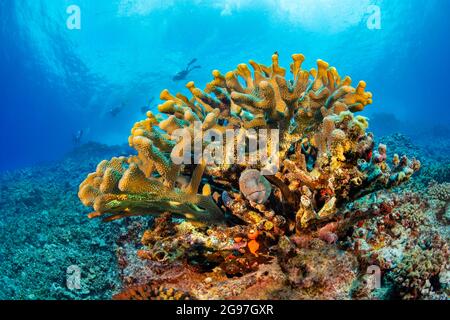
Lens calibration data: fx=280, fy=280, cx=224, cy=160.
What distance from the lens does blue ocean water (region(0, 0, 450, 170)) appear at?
39.5m

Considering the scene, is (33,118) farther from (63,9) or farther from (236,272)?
(236,272)

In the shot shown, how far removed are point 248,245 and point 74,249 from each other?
4.34 m

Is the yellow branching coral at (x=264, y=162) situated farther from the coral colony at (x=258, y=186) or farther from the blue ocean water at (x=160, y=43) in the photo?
Result: the blue ocean water at (x=160, y=43)

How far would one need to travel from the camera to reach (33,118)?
269 ft

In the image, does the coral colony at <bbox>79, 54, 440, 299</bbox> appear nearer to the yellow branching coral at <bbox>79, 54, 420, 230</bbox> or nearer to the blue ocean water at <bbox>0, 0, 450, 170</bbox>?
the yellow branching coral at <bbox>79, 54, 420, 230</bbox>

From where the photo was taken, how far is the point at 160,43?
4278 centimetres

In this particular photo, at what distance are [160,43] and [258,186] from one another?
4491 centimetres

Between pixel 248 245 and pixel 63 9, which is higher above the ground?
pixel 63 9

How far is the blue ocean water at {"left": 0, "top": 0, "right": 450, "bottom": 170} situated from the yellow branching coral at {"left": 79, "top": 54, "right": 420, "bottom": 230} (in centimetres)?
3731

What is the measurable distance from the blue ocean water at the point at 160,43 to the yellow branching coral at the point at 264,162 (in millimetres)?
37309

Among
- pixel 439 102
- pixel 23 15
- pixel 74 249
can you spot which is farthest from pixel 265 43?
pixel 439 102

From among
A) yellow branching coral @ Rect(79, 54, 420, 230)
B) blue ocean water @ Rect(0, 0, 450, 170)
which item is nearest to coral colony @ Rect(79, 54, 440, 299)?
yellow branching coral @ Rect(79, 54, 420, 230)

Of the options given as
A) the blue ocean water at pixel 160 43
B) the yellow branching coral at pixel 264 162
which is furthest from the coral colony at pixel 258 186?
the blue ocean water at pixel 160 43

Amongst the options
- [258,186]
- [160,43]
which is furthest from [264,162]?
[160,43]
